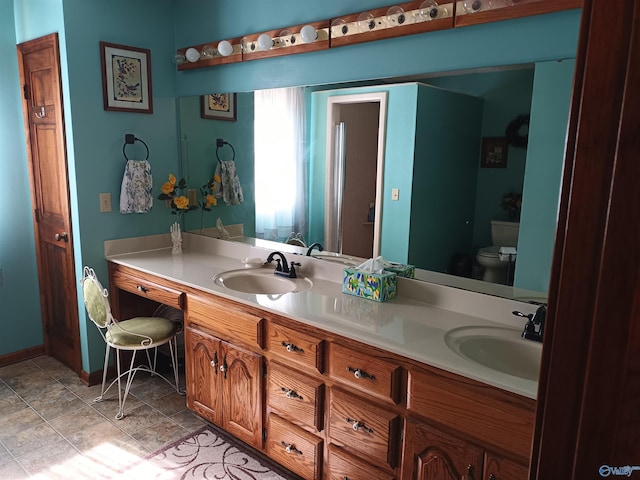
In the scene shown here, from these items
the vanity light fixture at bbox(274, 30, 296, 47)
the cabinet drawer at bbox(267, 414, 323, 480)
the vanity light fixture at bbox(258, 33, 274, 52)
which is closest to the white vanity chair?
the cabinet drawer at bbox(267, 414, 323, 480)

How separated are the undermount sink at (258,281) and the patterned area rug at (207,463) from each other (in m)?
0.77

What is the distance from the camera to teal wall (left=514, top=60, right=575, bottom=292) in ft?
5.39

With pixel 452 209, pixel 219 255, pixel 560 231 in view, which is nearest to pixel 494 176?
pixel 452 209

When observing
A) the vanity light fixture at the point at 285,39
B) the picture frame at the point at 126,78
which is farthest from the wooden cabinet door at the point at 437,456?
the picture frame at the point at 126,78

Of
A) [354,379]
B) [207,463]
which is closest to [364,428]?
[354,379]

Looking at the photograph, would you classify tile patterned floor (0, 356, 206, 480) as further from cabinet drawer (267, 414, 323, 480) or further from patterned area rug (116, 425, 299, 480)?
cabinet drawer (267, 414, 323, 480)

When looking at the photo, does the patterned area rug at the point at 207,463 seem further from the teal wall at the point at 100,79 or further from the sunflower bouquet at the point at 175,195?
the sunflower bouquet at the point at 175,195

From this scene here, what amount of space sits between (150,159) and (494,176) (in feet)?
6.99

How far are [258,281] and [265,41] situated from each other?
125cm

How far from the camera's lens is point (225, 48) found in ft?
8.62

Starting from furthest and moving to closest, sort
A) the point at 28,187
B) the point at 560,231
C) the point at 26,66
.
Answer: the point at 28,187, the point at 26,66, the point at 560,231

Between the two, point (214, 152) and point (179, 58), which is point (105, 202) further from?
point (179, 58)

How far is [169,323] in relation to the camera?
2678mm

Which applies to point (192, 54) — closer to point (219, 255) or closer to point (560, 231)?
point (219, 255)
